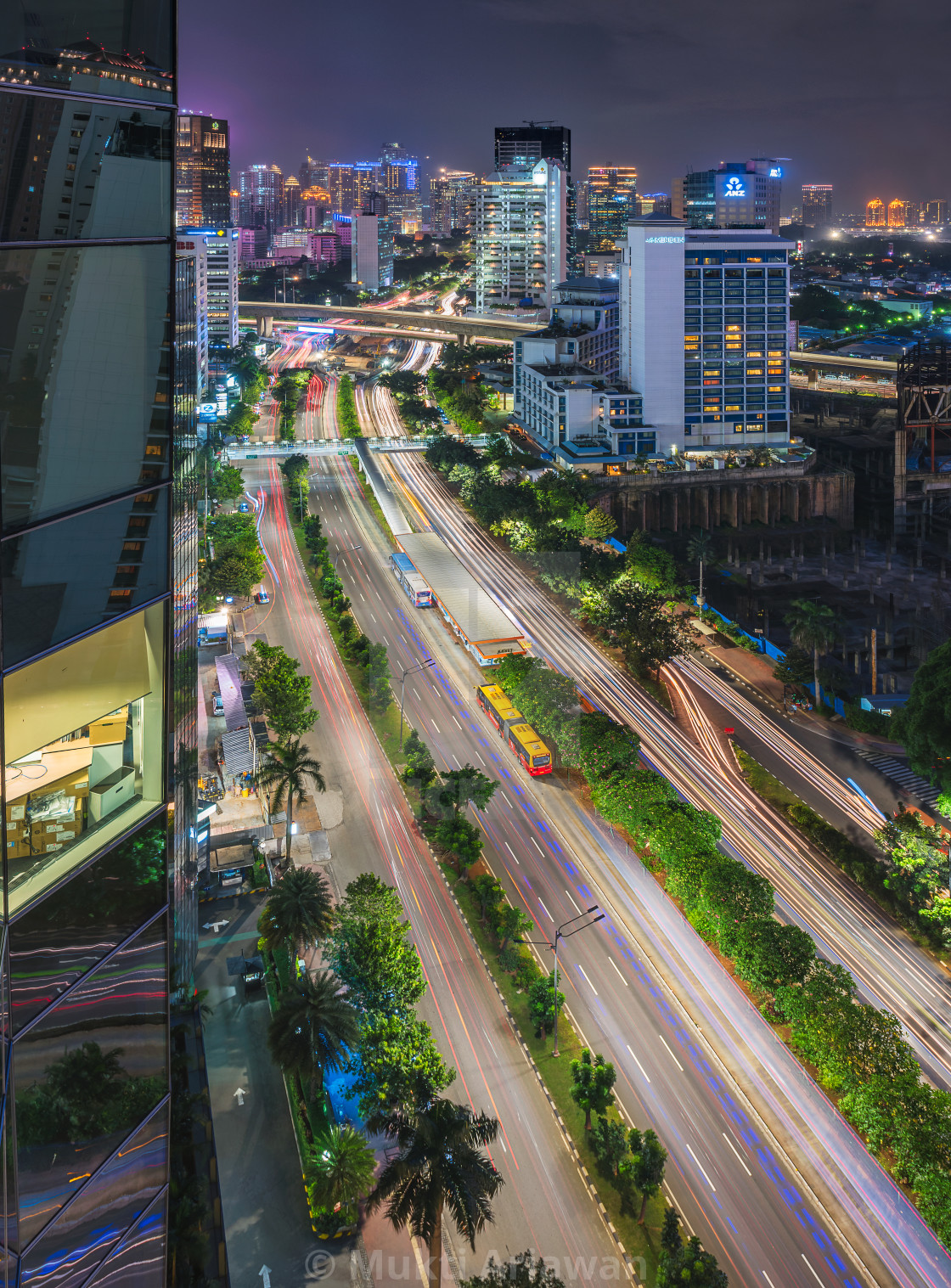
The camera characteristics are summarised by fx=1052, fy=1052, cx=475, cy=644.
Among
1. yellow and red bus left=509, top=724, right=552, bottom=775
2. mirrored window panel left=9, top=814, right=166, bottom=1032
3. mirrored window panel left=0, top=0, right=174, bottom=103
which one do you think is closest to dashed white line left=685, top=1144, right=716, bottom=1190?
yellow and red bus left=509, top=724, right=552, bottom=775

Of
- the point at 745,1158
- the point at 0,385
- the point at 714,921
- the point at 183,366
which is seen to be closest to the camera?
the point at 0,385

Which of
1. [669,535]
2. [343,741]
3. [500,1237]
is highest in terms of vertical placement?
[669,535]

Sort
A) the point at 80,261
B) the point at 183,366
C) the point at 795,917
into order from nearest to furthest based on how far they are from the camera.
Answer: the point at 80,261 < the point at 183,366 < the point at 795,917

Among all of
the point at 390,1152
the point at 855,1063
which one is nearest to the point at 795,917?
the point at 855,1063

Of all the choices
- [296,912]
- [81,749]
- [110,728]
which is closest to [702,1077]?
[296,912]

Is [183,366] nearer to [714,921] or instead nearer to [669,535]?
[714,921]

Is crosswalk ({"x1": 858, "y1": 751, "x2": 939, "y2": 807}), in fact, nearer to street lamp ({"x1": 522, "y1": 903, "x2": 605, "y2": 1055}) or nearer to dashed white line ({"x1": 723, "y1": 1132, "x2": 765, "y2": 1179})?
street lamp ({"x1": 522, "y1": 903, "x2": 605, "y2": 1055})

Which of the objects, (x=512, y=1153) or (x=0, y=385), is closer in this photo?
(x=0, y=385)

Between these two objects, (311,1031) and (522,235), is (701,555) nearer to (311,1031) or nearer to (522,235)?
(311,1031)
